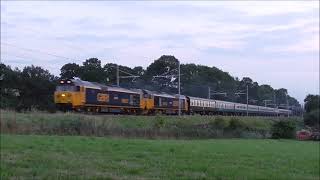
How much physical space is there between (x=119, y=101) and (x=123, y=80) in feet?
68.6

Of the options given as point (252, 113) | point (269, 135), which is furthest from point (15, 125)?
point (252, 113)

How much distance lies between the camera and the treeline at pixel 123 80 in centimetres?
4966

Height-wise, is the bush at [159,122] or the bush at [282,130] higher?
the bush at [159,122]

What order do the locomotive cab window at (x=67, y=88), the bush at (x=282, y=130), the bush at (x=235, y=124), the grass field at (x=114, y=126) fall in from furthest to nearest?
the bush at (x=282, y=130), the bush at (x=235, y=124), the locomotive cab window at (x=67, y=88), the grass field at (x=114, y=126)

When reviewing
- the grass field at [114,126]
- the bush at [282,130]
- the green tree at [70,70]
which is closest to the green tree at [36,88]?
the green tree at [70,70]

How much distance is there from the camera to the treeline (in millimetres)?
49656

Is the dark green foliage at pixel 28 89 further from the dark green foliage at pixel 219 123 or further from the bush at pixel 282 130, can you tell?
the bush at pixel 282 130

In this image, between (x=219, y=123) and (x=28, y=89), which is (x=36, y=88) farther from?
(x=219, y=123)

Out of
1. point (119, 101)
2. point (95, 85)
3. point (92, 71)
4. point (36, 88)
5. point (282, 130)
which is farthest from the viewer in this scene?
point (282, 130)

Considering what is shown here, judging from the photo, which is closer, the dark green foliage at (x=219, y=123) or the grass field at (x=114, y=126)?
the grass field at (x=114, y=126)

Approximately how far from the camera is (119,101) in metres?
54.3

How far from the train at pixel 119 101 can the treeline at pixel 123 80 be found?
10.4ft

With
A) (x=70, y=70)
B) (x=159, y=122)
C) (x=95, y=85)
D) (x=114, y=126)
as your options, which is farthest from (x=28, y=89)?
(x=159, y=122)

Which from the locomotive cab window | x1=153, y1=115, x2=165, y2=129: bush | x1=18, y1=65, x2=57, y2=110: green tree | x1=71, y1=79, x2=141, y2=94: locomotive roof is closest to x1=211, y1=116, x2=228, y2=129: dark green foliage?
x1=71, y1=79, x2=141, y2=94: locomotive roof
